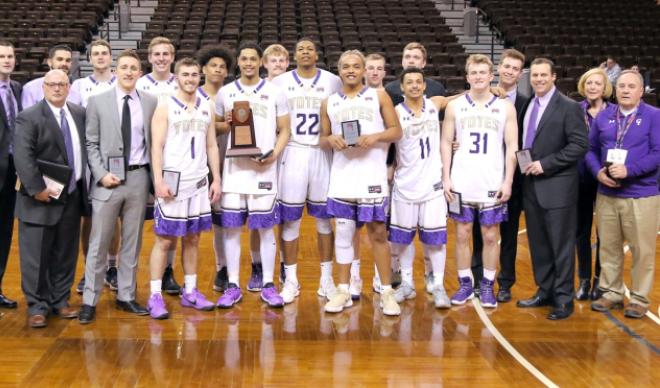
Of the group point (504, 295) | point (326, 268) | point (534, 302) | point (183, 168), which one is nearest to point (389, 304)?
point (326, 268)

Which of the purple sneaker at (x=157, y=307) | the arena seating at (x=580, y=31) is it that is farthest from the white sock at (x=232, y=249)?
the arena seating at (x=580, y=31)

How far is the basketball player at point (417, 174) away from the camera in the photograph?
4707mm

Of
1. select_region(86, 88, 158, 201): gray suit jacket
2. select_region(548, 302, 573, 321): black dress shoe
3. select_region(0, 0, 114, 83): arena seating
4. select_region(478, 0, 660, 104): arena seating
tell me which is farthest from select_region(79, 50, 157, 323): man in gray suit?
select_region(478, 0, 660, 104): arena seating

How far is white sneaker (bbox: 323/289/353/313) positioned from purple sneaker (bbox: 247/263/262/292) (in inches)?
24.7

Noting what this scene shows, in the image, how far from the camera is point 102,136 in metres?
4.43

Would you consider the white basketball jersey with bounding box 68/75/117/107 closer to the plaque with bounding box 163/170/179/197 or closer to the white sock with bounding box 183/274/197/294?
the plaque with bounding box 163/170/179/197

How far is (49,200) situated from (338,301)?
1880mm

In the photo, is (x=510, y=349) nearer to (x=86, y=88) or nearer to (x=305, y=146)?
(x=305, y=146)

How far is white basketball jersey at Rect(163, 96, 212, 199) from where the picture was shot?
449 centimetres

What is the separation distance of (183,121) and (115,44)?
980 centimetres

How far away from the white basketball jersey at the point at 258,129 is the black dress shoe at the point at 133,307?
914 millimetres

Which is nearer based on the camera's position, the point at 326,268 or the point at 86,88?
the point at 326,268

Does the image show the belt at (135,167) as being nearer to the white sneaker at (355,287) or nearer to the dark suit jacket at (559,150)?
the white sneaker at (355,287)

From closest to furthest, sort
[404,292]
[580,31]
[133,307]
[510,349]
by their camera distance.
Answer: [510,349] < [133,307] < [404,292] < [580,31]
